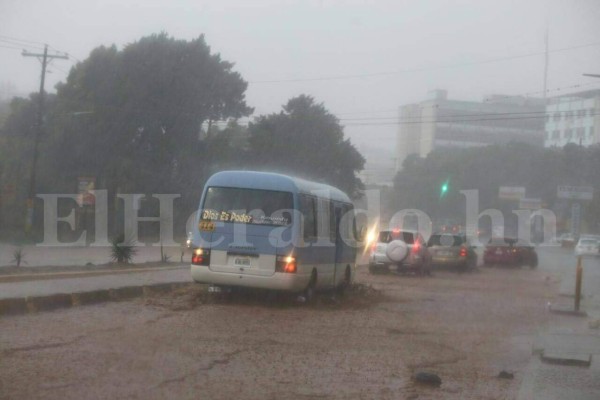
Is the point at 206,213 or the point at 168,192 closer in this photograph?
the point at 206,213

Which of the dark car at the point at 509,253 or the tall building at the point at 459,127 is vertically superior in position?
the tall building at the point at 459,127

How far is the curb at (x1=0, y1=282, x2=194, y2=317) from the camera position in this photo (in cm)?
1241

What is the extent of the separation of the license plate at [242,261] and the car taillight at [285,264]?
0.54 metres

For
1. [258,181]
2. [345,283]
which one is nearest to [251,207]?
[258,181]

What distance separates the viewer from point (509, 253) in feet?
123

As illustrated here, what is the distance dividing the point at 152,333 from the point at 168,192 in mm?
38993

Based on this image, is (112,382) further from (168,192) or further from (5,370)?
(168,192)

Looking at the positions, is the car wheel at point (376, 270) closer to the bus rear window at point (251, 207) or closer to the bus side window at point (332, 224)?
the bus side window at point (332, 224)

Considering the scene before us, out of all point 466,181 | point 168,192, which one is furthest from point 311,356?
point 466,181

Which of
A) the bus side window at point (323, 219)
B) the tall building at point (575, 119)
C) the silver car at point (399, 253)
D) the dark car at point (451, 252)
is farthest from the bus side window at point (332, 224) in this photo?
the tall building at point (575, 119)

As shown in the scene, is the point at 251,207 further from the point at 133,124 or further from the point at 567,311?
the point at 133,124

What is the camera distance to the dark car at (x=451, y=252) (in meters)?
32.2

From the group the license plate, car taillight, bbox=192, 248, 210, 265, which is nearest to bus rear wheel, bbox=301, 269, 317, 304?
the license plate

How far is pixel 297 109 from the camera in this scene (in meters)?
54.3
